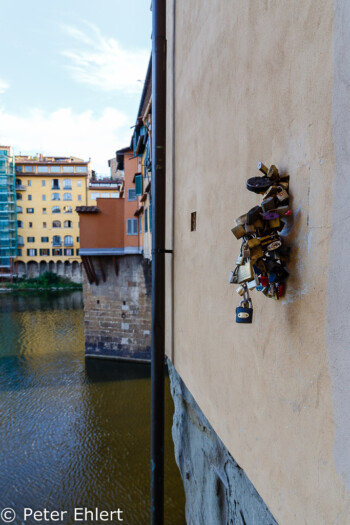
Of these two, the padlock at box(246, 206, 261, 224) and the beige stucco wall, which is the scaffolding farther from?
the padlock at box(246, 206, 261, 224)

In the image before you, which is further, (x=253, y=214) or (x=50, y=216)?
(x=50, y=216)

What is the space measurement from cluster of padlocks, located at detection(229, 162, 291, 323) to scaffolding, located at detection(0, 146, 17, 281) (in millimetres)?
46789

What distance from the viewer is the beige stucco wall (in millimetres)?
1559

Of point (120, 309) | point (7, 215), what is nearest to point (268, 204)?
point (120, 309)

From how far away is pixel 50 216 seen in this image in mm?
45594

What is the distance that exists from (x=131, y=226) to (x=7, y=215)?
3465 cm

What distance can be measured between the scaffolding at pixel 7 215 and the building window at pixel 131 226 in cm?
3343

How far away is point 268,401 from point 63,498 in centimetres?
818
